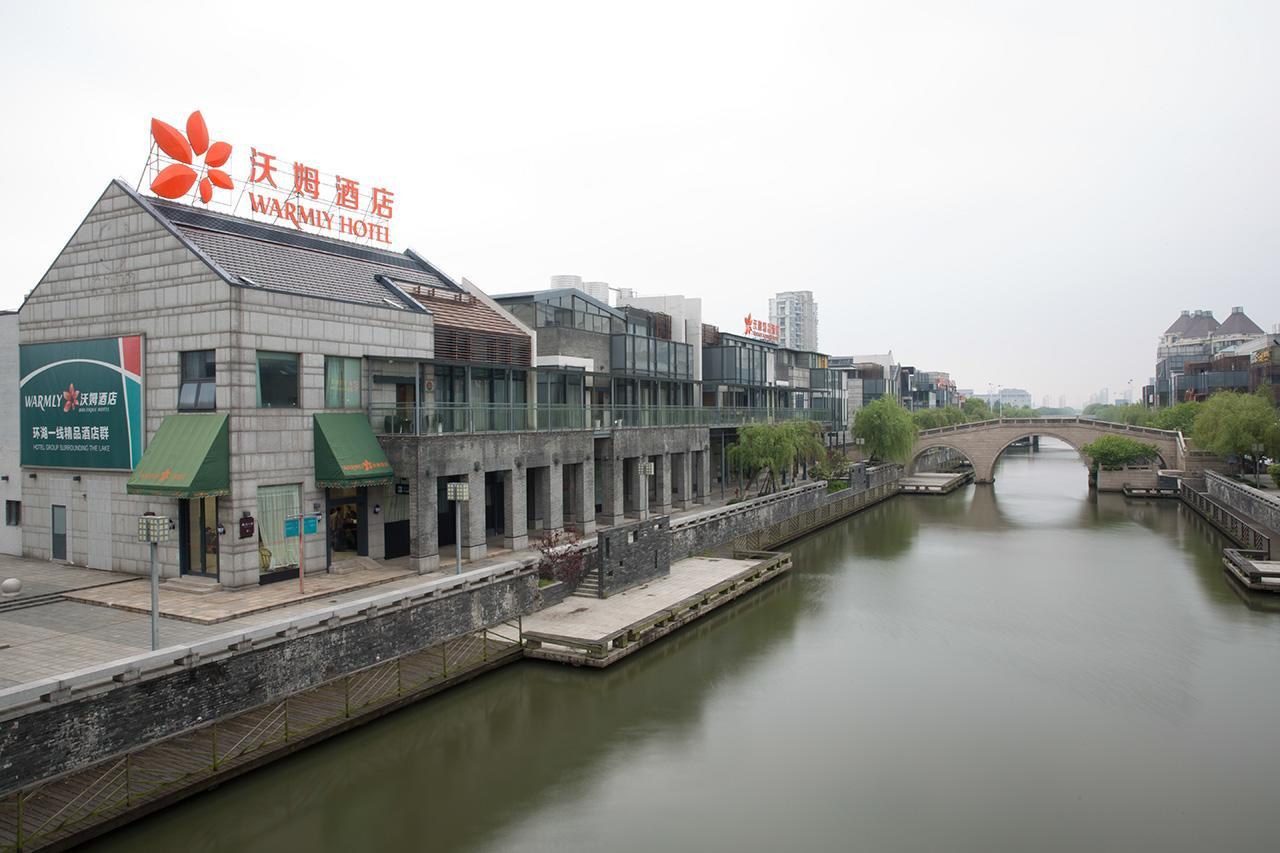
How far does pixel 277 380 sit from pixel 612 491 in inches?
586

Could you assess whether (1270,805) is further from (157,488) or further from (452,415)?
(157,488)

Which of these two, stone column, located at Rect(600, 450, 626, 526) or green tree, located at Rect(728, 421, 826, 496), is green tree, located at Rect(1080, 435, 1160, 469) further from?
stone column, located at Rect(600, 450, 626, 526)

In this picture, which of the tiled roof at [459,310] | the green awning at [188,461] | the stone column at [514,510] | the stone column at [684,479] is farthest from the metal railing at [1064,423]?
the green awning at [188,461]

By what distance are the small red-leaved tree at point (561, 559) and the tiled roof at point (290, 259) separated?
8.70 meters

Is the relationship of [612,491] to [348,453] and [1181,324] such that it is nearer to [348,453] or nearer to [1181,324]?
[348,453]

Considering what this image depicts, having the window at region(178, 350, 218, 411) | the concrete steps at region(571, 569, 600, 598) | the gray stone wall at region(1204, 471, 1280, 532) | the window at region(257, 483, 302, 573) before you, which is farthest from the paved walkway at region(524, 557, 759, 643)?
the gray stone wall at region(1204, 471, 1280, 532)

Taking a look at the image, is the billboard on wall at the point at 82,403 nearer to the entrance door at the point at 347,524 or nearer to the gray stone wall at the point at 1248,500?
the entrance door at the point at 347,524

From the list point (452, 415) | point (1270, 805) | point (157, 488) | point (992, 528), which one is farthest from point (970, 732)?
point (992, 528)

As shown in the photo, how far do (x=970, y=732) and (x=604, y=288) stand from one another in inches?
1426

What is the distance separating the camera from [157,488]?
1964 cm

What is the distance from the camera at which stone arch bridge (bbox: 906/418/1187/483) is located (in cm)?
6209

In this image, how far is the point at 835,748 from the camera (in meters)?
15.7

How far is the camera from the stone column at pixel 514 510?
2658cm

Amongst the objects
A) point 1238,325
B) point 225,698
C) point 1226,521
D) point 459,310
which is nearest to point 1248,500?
point 1226,521
